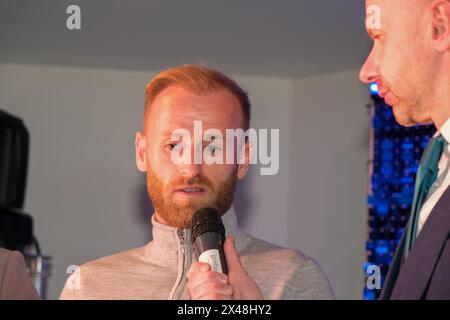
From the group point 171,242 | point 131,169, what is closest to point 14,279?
point 171,242

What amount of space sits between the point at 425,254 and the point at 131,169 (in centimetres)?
352

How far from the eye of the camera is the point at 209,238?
1.45 meters

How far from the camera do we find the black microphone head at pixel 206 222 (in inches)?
58.5

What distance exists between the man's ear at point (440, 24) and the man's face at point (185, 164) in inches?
17.7

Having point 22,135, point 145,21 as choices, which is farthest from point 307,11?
point 22,135

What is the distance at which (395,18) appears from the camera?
1.51 m

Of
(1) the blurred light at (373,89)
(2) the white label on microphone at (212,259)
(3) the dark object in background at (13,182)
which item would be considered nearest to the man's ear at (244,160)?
(2) the white label on microphone at (212,259)

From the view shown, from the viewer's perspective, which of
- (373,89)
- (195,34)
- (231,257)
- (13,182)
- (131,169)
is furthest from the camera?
(131,169)

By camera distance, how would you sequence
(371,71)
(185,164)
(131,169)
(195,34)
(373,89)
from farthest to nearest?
(131,169), (373,89), (195,34), (185,164), (371,71)

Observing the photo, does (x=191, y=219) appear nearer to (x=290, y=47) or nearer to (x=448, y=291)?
(x=448, y=291)

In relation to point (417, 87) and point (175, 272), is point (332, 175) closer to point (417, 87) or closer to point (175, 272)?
point (175, 272)

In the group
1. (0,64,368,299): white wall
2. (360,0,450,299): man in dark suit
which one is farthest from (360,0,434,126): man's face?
(0,64,368,299): white wall

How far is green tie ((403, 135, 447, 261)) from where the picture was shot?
142 cm

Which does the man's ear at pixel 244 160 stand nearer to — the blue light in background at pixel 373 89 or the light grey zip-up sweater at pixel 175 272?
the light grey zip-up sweater at pixel 175 272
